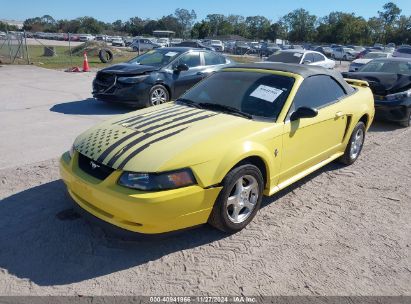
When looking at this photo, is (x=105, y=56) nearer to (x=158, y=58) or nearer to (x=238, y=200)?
(x=158, y=58)

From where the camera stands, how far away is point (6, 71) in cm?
1505

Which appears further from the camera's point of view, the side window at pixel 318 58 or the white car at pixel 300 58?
the side window at pixel 318 58

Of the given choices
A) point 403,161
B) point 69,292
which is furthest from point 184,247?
point 403,161

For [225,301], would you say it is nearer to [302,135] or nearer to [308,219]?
[308,219]

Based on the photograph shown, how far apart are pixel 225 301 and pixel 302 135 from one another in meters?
2.06

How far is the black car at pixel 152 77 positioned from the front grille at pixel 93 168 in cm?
508

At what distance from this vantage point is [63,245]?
3.13 metres

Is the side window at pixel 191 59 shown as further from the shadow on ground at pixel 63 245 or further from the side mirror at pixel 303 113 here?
the shadow on ground at pixel 63 245

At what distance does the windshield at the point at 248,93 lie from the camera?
3832mm

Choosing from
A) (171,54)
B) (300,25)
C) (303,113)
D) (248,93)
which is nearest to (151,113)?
(248,93)

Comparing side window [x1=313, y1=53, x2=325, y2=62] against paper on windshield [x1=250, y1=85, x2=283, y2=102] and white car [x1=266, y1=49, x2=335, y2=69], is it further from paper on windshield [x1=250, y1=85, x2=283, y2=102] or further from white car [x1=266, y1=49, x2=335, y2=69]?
paper on windshield [x1=250, y1=85, x2=283, y2=102]

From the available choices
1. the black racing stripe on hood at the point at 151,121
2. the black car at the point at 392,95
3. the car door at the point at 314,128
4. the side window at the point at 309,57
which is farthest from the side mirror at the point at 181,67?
the side window at the point at 309,57

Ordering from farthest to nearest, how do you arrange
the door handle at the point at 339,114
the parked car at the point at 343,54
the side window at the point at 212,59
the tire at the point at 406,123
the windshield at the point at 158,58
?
the parked car at the point at 343,54 → the side window at the point at 212,59 → the windshield at the point at 158,58 → the tire at the point at 406,123 → the door handle at the point at 339,114

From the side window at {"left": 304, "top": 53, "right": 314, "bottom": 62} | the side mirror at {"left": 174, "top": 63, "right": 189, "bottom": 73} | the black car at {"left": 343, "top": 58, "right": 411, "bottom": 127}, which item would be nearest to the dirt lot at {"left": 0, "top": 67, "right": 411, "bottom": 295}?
the black car at {"left": 343, "top": 58, "right": 411, "bottom": 127}
